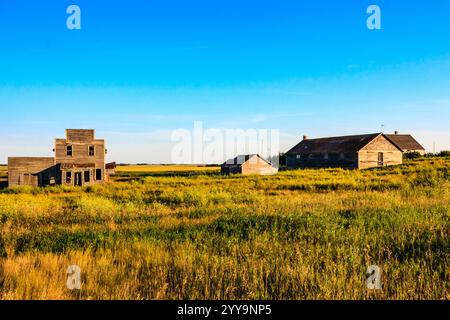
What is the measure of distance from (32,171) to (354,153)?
38.8 metres

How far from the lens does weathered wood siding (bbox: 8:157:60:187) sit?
3441 cm

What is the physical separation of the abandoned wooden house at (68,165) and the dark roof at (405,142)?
56.4 m

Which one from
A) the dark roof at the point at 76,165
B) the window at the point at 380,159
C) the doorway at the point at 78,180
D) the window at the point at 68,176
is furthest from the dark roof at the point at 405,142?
the window at the point at 68,176

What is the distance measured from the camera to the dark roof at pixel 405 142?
67.2 meters

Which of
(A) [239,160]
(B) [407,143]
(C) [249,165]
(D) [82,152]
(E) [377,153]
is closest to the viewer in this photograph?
(D) [82,152]

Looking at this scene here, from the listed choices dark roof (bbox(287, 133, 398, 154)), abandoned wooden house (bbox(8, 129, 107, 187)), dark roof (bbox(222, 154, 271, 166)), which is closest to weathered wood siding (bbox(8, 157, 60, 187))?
abandoned wooden house (bbox(8, 129, 107, 187))

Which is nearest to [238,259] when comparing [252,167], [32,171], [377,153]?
[32,171]

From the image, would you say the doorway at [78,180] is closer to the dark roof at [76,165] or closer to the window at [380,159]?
the dark roof at [76,165]

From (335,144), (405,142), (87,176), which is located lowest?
(87,176)

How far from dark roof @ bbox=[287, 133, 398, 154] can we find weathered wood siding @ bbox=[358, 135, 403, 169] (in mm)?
811

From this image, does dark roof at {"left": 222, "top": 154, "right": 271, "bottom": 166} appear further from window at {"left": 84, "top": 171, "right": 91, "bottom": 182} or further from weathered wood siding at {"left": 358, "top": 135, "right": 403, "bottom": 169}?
window at {"left": 84, "top": 171, "right": 91, "bottom": 182}

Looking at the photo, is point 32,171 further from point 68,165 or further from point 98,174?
point 98,174

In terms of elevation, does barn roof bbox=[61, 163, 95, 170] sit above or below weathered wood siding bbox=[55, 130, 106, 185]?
below

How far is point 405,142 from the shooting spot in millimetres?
68375
